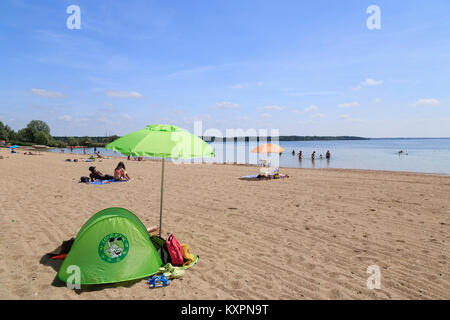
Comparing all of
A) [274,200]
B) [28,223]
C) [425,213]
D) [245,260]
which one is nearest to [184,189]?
[274,200]

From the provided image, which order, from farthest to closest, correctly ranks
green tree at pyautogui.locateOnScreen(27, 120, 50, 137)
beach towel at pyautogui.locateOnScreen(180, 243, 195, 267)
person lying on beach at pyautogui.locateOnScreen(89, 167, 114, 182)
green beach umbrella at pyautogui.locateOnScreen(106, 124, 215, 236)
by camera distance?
green tree at pyautogui.locateOnScreen(27, 120, 50, 137), person lying on beach at pyautogui.locateOnScreen(89, 167, 114, 182), beach towel at pyautogui.locateOnScreen(180, 243, 195, 267), green beach umbrella at pyautogui.locateOnScreen(106, 124, 215, 236)

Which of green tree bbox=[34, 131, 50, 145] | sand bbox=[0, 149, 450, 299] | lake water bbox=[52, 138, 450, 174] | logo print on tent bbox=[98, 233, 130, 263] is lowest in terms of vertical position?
sand bbox=[0, 149, 450, 299]

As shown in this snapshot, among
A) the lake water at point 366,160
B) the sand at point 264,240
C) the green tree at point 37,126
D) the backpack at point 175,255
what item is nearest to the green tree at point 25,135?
the green tree at point 37,126

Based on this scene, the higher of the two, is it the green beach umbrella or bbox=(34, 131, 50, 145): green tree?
bbox=(34, 131, 50, 145): green tree

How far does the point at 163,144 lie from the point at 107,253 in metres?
1.92

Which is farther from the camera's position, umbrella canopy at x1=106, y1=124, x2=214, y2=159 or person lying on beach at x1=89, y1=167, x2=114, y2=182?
person lying on beach at x1=89, y1=167, x2=114, y2=182

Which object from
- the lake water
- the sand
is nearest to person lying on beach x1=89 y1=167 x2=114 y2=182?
the sand

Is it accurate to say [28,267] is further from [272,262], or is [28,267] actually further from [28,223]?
[272,262]

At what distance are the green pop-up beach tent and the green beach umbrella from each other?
1.12m

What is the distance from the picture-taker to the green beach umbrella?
13.4ft

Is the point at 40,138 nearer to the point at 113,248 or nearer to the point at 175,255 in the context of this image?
the point at 113,248

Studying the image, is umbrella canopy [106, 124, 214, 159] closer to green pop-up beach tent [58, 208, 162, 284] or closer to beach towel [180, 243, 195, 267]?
green pop-up beach tent [58, 208, 162, 284]

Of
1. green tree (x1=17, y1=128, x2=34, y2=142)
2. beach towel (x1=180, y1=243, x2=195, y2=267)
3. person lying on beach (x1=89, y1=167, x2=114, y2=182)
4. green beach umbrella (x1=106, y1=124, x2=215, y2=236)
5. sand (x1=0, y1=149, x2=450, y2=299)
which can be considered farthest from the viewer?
green tree (x1=17, y1=128, x2=34, y2=142)

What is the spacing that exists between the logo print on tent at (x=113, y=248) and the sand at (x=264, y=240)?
1.36 ft
